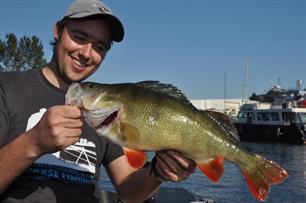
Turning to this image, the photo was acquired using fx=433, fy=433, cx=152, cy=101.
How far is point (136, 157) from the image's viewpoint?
312 centimetres

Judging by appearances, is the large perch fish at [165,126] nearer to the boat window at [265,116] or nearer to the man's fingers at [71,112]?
the man's fingers at [71,112]

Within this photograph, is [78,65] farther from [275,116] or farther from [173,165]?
[275,116]

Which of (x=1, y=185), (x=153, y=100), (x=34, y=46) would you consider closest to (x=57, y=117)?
(x=1, y=185)

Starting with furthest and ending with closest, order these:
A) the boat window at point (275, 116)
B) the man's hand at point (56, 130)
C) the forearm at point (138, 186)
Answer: the boat window at point (275, 116) < the forearm at point (138, 186) < the man's hand at point (56, 130)

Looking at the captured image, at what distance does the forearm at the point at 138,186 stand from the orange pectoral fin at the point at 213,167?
0.46 meters

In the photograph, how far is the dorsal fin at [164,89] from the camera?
3.32 m

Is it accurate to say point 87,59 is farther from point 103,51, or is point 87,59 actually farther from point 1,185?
point 1,185

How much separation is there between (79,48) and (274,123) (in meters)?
A: 52.0

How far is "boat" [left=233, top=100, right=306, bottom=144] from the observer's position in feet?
161

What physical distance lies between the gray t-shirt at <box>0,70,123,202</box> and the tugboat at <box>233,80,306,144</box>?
47000 millimetres

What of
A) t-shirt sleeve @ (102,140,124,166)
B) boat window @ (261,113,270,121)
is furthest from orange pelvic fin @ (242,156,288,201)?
boat window @ (261,113,270,121)

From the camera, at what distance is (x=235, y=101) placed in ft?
283

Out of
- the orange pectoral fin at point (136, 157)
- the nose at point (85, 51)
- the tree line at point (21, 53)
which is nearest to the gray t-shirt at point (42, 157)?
the nose at point (85, 51)

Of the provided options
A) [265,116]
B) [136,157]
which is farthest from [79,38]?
[265,116]
